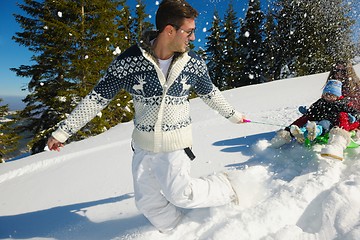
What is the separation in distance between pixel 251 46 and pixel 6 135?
704 inches

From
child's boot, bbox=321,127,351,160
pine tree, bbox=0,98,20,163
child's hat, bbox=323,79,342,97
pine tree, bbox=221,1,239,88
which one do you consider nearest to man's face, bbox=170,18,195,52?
child's boot, bbox=321,127,351,160

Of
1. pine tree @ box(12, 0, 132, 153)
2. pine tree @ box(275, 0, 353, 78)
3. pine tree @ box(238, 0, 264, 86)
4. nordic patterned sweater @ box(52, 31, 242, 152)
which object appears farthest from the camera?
pine tree @ box(238, 0, 264, 86)

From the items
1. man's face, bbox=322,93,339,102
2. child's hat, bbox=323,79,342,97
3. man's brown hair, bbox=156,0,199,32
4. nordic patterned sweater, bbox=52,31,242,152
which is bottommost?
man's face, bbox=322,93,339,102

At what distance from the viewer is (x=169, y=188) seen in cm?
208

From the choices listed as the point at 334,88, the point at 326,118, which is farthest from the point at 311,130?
the point at 334,88

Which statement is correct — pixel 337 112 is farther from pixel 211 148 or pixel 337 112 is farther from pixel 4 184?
pixel 4 184

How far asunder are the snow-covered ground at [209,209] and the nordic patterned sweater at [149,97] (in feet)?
2.30

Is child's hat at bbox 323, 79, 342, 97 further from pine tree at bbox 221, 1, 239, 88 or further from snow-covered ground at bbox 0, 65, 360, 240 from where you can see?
pine tree at bbox 221, 1, 239, 88

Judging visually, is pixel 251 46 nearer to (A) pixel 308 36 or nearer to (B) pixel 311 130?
(A) pixel 308 36

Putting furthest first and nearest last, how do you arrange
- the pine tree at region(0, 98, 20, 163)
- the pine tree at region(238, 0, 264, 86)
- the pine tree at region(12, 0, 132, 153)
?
the pine tree at region(238, 0, 264, 86), the pine tree at region(0, 98, 20, 163), the pine tree at region(12, 0, 132, 153)

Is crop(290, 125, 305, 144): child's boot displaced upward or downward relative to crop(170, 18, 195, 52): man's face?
downward

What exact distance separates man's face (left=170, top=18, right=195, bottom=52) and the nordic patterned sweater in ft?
0.25

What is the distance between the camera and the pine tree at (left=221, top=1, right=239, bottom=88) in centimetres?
2212

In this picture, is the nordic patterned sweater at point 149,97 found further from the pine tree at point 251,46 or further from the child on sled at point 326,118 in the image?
the pine tree at point 251,46
